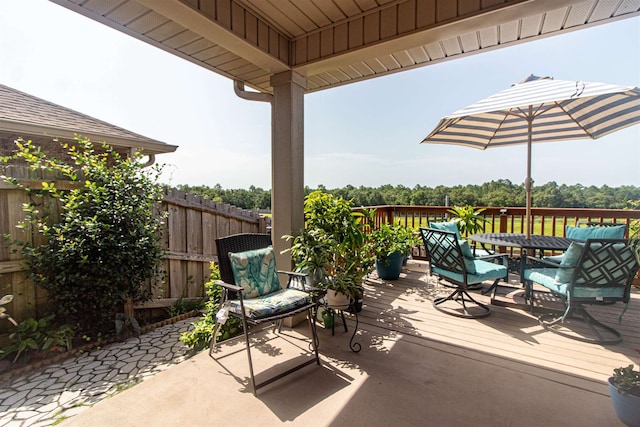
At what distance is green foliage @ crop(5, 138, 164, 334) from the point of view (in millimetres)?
2771

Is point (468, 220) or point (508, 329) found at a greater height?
point (468, 220)

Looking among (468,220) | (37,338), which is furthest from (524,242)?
(37,338)

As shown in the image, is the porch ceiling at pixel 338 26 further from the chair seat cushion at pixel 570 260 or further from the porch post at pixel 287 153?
the chair seat cushion at pixel 570 260

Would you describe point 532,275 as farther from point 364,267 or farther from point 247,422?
point 247,422

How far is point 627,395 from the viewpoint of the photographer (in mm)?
1618

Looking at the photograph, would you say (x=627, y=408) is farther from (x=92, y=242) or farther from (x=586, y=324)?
(x=92, y=242)

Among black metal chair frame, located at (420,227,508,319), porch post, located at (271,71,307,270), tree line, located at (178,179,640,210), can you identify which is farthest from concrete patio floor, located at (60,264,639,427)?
tree line, located at (178,179,640,210)

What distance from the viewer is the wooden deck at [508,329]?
2.32 metres

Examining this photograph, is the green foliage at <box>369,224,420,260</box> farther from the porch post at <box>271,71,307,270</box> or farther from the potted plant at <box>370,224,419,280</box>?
the porch post at <box>271,71,307,270</box>

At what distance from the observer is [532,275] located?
10.0 ft

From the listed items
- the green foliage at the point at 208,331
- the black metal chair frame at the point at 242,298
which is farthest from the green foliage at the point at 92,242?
the black metal chair frame at the point at 242,298

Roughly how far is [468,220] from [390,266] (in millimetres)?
1563

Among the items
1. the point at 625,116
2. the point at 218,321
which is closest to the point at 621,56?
the point at 625,116

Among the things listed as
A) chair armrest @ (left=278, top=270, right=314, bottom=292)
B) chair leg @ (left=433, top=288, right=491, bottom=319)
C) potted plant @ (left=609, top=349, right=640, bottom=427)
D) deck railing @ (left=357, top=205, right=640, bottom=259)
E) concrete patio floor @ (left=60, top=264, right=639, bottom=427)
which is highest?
deck railing @ (left=357, top=205, right=640, bottom=259)
